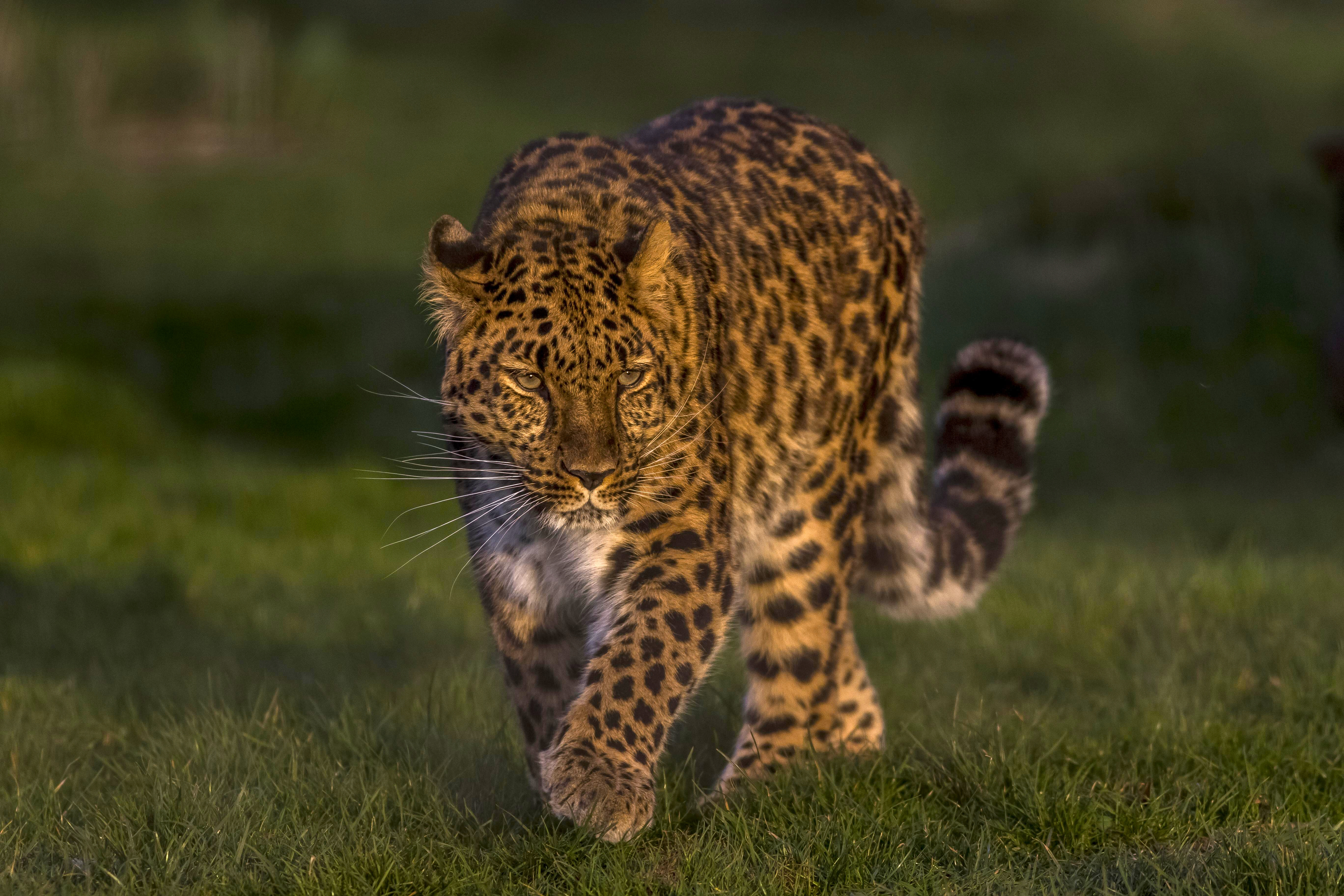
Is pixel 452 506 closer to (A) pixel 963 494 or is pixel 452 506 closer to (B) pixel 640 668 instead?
(A) pixel 963 494

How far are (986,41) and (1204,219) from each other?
869 inches

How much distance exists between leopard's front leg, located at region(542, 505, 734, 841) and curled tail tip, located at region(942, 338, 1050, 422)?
1.63 m

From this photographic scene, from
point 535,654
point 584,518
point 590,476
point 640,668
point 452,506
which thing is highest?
point 590,476

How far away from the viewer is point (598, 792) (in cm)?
414

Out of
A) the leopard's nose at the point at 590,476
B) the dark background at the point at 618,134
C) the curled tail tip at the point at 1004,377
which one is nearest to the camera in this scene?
the leopard's nose at the point at 590,476

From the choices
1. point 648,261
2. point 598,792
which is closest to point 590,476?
point 648,261

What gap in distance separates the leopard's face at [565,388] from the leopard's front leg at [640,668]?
0.18m

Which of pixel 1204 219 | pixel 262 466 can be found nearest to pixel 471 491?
pixel 262 466

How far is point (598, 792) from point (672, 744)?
1574 millimetres

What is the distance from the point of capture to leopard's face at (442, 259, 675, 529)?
14.2 ft

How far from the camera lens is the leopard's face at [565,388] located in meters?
4.34

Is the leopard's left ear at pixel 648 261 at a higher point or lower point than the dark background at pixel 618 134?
higher

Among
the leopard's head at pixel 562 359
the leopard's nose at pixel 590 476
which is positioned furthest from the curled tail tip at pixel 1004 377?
the leopard's nose at pixel 590 476

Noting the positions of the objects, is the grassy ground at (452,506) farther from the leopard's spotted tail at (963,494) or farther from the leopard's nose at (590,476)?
the leopard's nose at (590,476)
